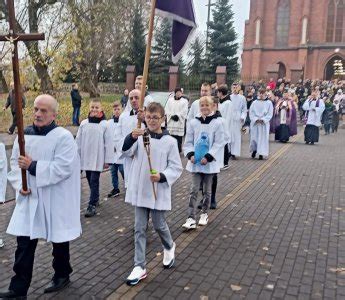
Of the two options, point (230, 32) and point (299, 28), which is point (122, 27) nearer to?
point (230, 32)

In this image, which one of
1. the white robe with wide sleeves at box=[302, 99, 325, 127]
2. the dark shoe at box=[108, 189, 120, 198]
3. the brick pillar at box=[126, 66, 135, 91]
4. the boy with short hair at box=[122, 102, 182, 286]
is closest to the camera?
the boy with short hair at box=[122, 102, 182, 286]

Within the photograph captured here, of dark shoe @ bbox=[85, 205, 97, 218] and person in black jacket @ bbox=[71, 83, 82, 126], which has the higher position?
person in black jacket @ bbox=[71, 83, 82, 126]

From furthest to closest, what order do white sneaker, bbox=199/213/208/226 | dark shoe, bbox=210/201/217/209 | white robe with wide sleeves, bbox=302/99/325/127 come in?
white robe with wide sleeves, bbox=302/99/325/127 < dark shoe, bbox=210/201/217/209 < white sneaker, bbox=199/213/208/226

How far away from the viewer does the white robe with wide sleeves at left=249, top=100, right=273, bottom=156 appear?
13203 millimetres

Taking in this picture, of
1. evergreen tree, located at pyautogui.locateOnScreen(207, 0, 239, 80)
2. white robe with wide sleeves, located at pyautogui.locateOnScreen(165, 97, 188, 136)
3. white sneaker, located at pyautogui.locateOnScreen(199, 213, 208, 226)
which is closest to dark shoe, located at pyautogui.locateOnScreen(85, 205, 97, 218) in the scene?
white sneaker, located at pyautogui.locateOnScreen(199, 213, 208, 226)

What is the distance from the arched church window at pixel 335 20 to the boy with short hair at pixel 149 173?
4880cm

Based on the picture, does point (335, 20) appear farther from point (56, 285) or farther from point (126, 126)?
point (56, 285)

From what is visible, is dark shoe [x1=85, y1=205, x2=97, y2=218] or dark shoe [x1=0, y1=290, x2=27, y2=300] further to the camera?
dark shoe [x1=85, y1=205, x2=97, y2=218]

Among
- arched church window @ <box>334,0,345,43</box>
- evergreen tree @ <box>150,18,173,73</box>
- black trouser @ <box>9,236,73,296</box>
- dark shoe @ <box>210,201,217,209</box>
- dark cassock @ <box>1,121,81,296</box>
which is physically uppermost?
arched church window @ <box>334,0,345,43</box>

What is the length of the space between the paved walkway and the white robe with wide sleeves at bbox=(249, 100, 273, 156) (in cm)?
405

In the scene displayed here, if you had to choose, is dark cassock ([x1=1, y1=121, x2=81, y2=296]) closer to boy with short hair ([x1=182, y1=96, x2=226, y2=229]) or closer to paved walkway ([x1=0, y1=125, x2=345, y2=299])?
paved walkway ([x1=0, y1=125, x2=345, y2=299])

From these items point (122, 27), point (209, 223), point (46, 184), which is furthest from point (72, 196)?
point (122, 27)

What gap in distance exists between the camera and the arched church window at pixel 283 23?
5075 cm

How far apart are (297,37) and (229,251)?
48519 millimetres
